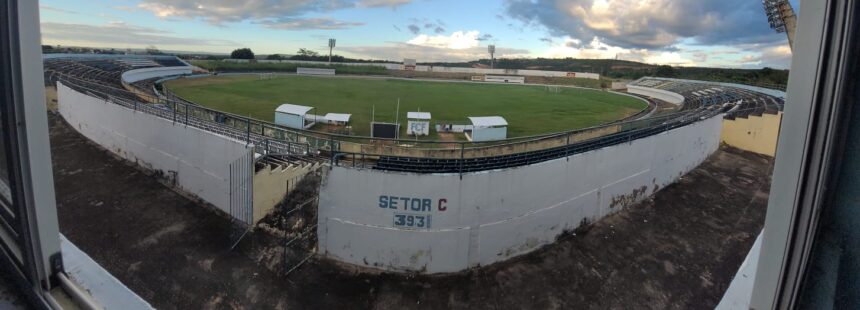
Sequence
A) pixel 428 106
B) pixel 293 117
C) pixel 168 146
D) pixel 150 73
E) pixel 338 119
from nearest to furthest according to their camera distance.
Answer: pixel 168 146, pixel 338 119, pixel 293 117, pixel 428 106, pixel 150 73

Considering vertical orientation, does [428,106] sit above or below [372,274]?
above

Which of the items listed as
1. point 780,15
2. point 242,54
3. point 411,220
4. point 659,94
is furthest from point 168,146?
point 242,54

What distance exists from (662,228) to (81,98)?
1772 cm

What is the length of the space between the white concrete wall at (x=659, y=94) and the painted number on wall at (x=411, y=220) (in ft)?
101

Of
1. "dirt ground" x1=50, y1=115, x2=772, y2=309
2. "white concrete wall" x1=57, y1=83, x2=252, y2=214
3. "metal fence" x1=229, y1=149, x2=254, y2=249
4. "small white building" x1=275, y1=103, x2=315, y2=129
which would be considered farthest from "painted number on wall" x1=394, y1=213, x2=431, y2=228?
"small white building" x1=275, y1=103, x2=315, y2=129

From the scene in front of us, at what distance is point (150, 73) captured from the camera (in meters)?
37.8

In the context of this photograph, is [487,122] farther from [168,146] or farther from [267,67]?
[267,67]

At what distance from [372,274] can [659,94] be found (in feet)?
139

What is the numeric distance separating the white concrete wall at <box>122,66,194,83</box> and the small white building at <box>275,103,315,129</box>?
16.3 metres

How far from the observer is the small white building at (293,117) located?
1781 cm

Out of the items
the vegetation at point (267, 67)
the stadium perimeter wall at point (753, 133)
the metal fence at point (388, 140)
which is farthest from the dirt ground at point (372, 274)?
the vegetation at point (267, 67)

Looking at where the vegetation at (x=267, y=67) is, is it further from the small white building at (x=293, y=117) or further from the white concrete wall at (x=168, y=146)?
the white concrete wall at (x=168, y=146)

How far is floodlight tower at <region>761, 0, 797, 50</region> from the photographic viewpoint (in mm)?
24312

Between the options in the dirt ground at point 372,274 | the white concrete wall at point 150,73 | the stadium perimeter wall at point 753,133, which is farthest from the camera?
the white concrete wall at point 150,73
